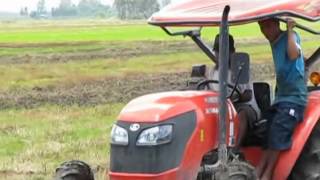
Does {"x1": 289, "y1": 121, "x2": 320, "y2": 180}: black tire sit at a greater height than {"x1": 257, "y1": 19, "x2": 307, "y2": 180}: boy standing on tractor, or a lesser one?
lesser

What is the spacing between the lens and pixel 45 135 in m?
11.5

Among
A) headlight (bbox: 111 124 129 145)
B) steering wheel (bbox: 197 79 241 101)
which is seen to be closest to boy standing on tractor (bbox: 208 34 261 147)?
steering wheel (bbox: 197 79 241 101)

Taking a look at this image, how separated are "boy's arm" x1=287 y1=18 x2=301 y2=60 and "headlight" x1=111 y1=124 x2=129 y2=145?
4.63 feet

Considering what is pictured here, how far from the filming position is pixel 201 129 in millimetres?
5355

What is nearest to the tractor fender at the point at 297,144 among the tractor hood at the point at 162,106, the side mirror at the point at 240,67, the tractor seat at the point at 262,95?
the tractor seat at the point at 262,95

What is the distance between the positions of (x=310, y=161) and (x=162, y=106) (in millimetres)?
1284

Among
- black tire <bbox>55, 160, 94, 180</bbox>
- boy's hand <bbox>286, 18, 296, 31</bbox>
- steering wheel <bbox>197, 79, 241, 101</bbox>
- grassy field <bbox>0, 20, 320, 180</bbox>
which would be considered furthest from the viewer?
grassy field <bbox>0, 20, 320, 180</bbox>

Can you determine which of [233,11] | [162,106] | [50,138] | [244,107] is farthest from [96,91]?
[233,11]

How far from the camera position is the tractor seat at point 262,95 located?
20.3 feet

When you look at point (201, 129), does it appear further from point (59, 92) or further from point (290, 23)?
point (59, 92)

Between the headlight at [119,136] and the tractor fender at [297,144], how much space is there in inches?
51.0

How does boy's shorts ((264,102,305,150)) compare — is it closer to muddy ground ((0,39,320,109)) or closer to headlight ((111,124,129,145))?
headlight ((111,124,129,145))

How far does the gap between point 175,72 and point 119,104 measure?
30.5ft

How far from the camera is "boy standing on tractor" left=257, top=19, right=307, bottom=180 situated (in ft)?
18.4
